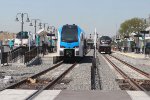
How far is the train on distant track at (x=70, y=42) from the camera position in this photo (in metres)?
37.2

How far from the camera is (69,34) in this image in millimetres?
37500

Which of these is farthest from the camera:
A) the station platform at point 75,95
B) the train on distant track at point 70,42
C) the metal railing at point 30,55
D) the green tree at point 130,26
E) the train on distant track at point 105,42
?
the green tree at point 130,26

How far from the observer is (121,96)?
13.8m

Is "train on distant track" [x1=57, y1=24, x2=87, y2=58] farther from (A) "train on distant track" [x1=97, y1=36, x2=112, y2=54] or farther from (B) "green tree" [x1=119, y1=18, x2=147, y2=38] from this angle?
(B) "green tree" [x1=119, y1=18, x2=147, y2=38]

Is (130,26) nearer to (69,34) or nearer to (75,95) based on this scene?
(69,34)

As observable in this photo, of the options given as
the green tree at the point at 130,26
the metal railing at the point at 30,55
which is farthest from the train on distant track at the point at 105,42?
the green tree at the point at 130,26

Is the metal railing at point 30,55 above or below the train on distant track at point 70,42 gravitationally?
below

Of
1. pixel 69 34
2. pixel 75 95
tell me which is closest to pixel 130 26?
pixel 69 34

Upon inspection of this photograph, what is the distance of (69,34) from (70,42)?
732 millimetres

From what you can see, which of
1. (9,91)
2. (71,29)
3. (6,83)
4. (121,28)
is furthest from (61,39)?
(121,28)

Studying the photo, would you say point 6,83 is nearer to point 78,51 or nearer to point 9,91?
point 9,91

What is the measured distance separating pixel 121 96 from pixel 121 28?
149008 mm

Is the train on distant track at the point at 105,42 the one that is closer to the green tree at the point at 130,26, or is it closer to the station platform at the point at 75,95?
the station platform at the point at 75,95

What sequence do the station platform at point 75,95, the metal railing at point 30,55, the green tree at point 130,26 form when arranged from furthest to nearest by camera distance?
the green tree at point 130,26
the metal railing at point 30,55
the station platform at point 75,95
